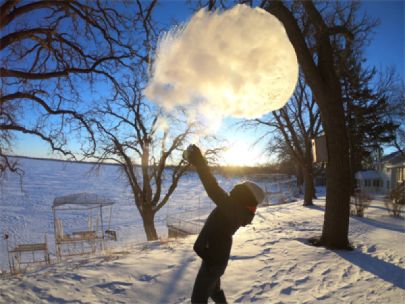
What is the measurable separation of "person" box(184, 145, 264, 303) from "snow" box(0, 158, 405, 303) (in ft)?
4.24

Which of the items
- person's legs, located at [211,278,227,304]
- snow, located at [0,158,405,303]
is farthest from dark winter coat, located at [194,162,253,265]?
snow, located at [0,158,405,303]

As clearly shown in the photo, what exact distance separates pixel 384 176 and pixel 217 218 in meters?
41.2

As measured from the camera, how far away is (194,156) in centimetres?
312

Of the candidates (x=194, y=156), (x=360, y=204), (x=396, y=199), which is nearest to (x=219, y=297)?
(x=194, y=156)

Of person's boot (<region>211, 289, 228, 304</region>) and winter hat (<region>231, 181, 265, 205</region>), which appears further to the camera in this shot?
person's boot (<region>211, 289, 228, 304</region>)

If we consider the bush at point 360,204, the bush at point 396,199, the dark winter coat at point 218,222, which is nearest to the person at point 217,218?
the dark winter coat at point 218,222

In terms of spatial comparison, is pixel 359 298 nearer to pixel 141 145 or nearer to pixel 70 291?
pixel 70 291

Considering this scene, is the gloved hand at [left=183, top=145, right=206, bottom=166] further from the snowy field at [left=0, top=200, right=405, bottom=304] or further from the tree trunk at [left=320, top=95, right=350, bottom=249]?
the tree trunk at [left=320, top=95, right=350, bottom=249]

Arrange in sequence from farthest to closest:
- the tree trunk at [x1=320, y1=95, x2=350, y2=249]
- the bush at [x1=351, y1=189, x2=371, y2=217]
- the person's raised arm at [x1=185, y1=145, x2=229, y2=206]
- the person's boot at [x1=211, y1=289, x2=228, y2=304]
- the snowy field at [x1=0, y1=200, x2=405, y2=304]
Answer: the bush at [x1=351, y1=189, x2=371, y2=217]
the tree trunk at [x1=320, y1=95, x2=350, y2=249]
the snowy field at [x1=0, y1=200, x2=405, y2=304]
the person's boot at [x1=211, y1=289, x2=228, y2=304]
the person's raised arm at [x1=185, y1=145, x2=229, y2=206]

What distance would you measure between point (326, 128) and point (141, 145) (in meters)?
14.9

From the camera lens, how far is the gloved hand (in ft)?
10.2

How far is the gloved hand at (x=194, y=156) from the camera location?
3102 millimetres

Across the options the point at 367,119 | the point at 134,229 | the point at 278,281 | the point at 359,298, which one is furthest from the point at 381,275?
the point at 134,229

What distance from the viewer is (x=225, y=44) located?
4281 millimetres
